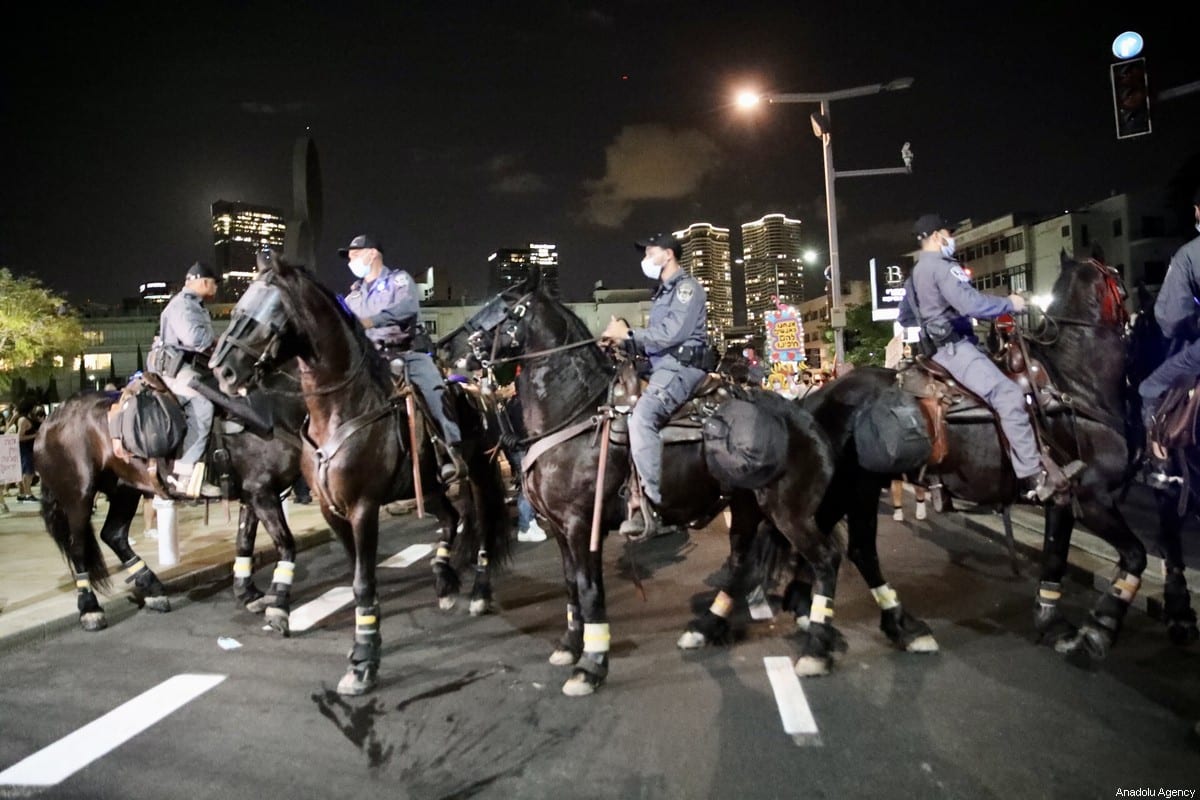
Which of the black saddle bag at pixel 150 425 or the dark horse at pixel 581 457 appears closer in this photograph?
the dark horse at pixel 581 457

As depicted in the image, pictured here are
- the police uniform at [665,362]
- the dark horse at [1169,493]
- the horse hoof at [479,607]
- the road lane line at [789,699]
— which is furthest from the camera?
the horse hoof at [479,607]

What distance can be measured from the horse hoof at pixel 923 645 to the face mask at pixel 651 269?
3.38 metres

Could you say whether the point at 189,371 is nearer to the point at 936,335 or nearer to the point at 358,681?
the point at 358,681

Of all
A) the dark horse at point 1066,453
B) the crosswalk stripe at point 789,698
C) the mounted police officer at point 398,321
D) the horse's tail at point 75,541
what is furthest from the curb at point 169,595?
the dark horse at point 1066,453

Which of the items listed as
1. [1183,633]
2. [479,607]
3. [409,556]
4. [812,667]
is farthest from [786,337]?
[812,667]

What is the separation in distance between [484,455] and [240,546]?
2.70m

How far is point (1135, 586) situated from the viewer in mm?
5438

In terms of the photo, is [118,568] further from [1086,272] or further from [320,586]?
[1086,272]

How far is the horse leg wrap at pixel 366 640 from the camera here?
17.3 ft

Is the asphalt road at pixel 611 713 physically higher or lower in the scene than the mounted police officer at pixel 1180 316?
lower

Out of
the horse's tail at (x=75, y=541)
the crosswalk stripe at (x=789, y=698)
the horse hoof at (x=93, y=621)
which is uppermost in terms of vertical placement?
the horse's tail at (x=75, y=541)

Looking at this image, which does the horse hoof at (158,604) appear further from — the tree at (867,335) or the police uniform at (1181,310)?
the tree at (867,335)

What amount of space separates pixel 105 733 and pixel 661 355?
175 inches

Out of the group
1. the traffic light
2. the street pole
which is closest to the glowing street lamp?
the street pole
